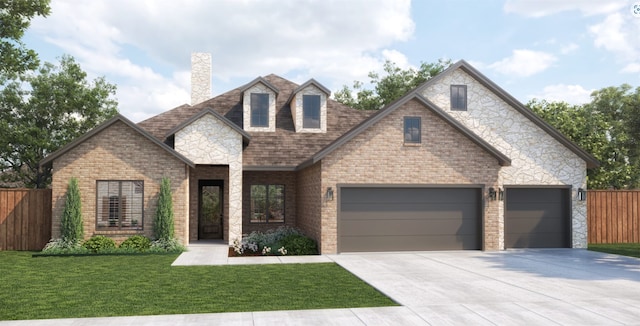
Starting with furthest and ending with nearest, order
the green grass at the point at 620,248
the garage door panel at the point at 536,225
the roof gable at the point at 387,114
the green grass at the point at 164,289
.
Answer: the garage door panel at the point at 536,225, the green grass at the point at 620,248, the roof gable at the point at 387,114, the green grass at the point at 164,289

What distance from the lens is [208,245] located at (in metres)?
19.1

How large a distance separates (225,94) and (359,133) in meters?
9.42

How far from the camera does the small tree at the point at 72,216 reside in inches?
673

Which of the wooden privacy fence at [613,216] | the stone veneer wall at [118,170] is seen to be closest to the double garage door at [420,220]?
the wooden privacy fence at [613,216]

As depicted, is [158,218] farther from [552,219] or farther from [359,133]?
[552,219]

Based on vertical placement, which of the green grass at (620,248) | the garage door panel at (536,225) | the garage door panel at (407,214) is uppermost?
the garage door panel at (407,214)

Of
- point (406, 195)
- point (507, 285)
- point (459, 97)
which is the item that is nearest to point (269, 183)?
point (406, 195)

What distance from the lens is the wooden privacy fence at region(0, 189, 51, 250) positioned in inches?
722

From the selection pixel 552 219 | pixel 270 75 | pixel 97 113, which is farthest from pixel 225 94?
pixel 552 219

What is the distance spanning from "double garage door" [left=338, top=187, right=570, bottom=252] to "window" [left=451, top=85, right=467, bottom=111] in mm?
3537

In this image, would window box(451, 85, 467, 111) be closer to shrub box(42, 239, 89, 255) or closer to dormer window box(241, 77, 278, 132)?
dormer window box(241, 77, 278, 132)

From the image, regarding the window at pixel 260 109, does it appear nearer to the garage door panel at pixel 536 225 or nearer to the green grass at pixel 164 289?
the green grass at pixel 164 289

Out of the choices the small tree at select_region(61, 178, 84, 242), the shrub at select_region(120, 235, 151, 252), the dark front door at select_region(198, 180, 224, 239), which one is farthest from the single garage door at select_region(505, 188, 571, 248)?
the small tree at select_region(61, 178, 84, 242)

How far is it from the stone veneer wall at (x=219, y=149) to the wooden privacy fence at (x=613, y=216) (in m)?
13.8
